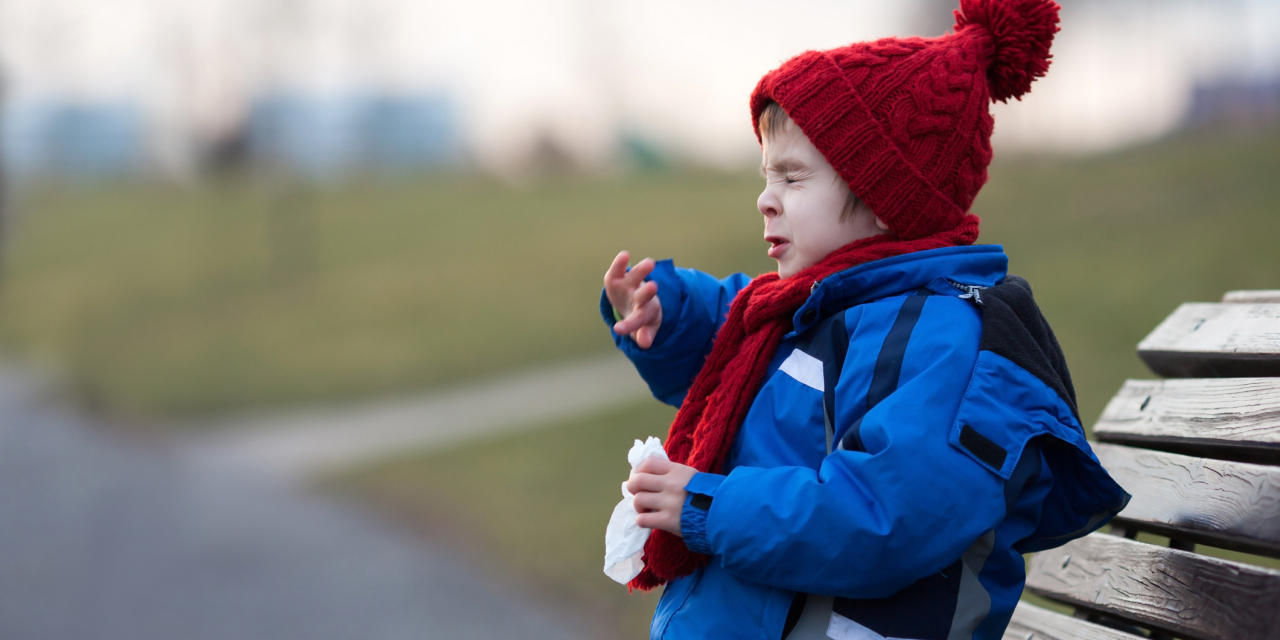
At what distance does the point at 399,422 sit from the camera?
9922mm

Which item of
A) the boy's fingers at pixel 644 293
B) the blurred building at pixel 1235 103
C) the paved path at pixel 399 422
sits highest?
the boy's fingers at pixel 644 293

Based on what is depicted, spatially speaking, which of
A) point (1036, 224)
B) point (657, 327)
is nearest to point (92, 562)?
point (657, 327)

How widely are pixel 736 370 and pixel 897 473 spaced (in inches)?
16.6

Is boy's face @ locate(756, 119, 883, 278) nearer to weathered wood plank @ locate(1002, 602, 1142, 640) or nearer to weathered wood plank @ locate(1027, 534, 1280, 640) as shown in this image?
weathered wood plank @ locate(1027, 534, 1280, 640)

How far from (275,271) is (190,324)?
3248mm

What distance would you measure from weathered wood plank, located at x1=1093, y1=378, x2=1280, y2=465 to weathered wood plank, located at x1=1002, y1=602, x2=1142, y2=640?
15.6 inches

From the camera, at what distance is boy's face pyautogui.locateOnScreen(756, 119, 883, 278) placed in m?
1.81

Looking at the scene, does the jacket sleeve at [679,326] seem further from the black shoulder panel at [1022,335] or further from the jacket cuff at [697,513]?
the black shoulder panel at [1022,335]

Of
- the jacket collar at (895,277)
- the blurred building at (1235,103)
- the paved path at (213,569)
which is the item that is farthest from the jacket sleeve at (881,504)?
the blurred building at (1235,103)

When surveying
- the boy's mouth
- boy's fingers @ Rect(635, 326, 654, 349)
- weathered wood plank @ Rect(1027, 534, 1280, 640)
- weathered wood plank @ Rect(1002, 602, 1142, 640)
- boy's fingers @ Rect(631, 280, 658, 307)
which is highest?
the boy's mouth

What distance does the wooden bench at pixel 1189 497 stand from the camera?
1651 mm

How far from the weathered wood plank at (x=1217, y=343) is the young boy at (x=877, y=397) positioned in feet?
1.50

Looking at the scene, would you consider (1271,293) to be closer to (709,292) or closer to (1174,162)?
(709,292)

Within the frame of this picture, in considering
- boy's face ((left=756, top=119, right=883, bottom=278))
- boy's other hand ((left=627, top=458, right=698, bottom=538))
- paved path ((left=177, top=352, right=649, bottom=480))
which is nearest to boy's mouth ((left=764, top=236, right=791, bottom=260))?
boy's face ((left=756, top=119, right=883, bottom=278))
